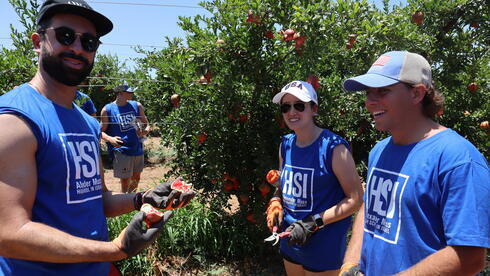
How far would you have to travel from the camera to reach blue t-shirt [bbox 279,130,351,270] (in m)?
2.63

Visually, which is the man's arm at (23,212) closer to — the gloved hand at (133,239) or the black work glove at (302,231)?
the gloved hand at (133,239)

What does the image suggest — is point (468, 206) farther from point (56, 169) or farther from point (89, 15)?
point (89, 15)

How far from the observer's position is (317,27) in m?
3.26

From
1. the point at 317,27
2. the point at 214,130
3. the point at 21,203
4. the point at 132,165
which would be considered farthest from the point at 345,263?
the point at 132,165

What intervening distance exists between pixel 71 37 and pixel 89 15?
154 mm

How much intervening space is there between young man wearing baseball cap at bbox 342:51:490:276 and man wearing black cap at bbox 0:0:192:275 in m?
1.01

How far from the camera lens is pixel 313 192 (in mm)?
2650

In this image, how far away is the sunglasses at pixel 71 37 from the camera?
1.77 meters

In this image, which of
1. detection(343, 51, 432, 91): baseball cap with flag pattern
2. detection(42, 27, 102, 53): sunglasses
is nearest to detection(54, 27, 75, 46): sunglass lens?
detection(42, 27, 102, 53): sunglasses

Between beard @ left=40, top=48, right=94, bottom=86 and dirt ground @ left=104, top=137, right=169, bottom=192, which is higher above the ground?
beard @ left=40, top=48, right=94, bottom=86

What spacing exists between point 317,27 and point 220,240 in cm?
268

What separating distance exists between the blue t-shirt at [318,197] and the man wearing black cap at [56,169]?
123 cm

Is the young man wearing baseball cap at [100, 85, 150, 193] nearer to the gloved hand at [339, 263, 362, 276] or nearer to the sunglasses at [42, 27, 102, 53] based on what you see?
the sunglasses at [42, 27, 102, 53]

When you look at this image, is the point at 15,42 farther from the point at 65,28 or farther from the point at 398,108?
the point at 398,108
